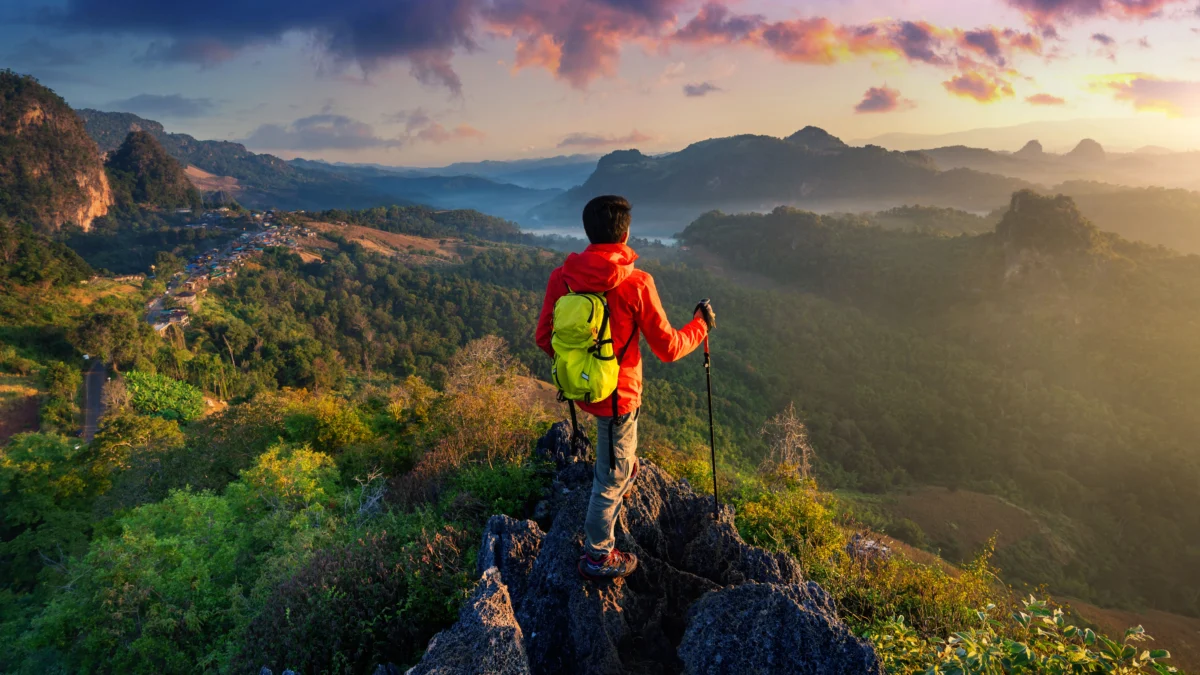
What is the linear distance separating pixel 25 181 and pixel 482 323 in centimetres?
8944

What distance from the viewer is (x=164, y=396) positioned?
29.0m

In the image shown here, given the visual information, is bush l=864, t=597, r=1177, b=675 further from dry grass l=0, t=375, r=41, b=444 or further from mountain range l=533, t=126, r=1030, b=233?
mountain range l=533, t=126, r=1030, b=233

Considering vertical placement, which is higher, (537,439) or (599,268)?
(599,268)

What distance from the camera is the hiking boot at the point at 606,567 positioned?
402cm

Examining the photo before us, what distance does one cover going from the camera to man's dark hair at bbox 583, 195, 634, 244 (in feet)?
11.9

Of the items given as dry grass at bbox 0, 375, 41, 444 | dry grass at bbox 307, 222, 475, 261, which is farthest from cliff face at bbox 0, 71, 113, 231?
dry grass at bbox 0, 375, 41, 444

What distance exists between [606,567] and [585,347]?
5.84 ft

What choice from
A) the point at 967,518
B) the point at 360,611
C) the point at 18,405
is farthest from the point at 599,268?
the point at 18,405

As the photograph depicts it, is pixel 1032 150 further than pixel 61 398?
Yes

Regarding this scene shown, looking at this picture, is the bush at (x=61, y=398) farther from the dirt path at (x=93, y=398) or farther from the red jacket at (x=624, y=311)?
the red jacket at (x=624, y=311)

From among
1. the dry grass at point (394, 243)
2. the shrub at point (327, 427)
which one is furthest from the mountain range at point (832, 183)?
the shrub at point (327, 427)

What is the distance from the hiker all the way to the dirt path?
33.5 metres

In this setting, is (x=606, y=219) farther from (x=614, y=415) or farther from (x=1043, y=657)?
(x=1043, y=657)

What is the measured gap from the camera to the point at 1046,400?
35219 mm
